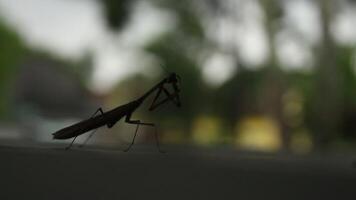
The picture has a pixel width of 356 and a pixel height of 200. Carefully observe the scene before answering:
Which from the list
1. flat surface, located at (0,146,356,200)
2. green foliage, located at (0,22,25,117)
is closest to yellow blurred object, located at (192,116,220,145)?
green foliage, located at (0,22,25,117)

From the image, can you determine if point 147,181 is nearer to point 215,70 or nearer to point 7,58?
point 215,70

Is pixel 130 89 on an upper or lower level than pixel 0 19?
lower

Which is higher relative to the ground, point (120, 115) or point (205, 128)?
point (205, 128)

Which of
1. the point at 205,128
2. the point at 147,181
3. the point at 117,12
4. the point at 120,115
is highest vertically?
the point at 117,12

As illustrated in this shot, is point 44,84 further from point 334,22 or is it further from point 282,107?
point 334,22

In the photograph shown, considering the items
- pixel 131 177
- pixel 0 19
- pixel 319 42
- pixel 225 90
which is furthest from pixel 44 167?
pixel 0 19

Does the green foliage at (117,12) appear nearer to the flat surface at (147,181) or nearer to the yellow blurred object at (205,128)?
the yellow blurred object at (205,128)

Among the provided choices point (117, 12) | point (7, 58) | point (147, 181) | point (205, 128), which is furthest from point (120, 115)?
point (7, 58)

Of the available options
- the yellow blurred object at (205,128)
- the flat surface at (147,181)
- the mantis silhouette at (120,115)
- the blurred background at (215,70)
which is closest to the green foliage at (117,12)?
the blurred background at (215,70)

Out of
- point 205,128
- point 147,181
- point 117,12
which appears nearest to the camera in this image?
point 147,181
